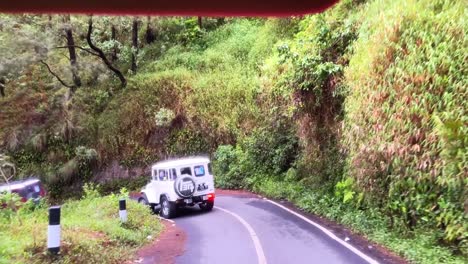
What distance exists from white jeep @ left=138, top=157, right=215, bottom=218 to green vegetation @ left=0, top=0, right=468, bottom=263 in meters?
2.97

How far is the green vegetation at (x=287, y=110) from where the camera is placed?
767 cm

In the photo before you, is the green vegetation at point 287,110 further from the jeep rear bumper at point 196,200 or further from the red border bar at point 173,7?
the red border bar at point 173,7

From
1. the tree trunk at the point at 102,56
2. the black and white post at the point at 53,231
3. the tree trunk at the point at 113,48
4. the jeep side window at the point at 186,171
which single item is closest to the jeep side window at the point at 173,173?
the jeep side window at the point at 186,171

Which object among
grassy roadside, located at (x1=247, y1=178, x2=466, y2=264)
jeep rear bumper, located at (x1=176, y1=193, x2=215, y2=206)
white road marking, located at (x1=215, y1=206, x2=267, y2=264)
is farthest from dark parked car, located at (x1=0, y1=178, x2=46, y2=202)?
grassy roadside, located at (x1=247, y1=178, x2=466, y2=264)

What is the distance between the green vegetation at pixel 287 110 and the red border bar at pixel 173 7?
18.0 ft

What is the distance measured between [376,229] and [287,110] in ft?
23.2

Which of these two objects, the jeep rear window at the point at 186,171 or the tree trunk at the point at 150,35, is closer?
the jeep rear window at the point at 186,171

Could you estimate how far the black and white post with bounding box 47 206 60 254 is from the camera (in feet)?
20.4

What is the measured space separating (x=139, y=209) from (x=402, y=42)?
7.64 metres

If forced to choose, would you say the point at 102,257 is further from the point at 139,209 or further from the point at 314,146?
the point at 314,146

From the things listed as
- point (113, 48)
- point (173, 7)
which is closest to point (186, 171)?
point (173, 7)

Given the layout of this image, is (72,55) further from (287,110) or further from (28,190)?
(287,110)

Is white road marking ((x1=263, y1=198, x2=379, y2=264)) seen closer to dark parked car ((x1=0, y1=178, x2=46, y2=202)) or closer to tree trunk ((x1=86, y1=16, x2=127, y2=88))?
dark parked car ((x1=0, y1=178, x2=46, y2=202))

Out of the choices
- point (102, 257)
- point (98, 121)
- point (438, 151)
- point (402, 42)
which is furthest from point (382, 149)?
point (98, 121)
